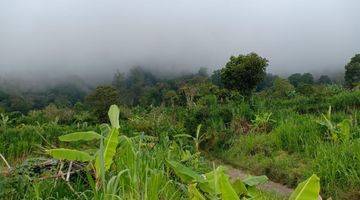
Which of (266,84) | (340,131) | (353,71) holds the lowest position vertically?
(266,84)

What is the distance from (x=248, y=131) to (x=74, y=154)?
9.07 metres

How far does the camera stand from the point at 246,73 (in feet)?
66.4

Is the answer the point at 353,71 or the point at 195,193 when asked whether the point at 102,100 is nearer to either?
the point at 353,71

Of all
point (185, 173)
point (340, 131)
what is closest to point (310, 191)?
point (185, 173)

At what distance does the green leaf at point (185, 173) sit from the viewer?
3.19 m

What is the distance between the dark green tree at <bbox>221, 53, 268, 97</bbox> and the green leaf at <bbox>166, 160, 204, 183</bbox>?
1701 cm

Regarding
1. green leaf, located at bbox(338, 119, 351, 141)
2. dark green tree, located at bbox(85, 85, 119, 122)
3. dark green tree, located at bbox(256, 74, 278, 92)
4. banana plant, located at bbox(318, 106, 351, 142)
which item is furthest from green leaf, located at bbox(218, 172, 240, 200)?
dark green tree, located at bbox(256, 74, 278, 92)

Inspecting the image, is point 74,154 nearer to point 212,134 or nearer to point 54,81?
point 212,134

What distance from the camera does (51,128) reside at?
36.8ft

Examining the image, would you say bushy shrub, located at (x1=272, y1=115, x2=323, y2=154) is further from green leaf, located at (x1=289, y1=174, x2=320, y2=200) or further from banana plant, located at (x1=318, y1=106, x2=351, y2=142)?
green leaf, located at (x1=289, y1=174, x2=320, y2=200)

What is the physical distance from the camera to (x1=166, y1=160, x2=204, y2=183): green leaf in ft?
10.5

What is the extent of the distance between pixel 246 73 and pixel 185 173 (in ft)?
56.5

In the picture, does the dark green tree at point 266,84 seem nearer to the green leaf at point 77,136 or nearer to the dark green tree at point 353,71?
the dark green tree at point 353,71

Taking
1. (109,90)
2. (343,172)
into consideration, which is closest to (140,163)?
(343,172)
